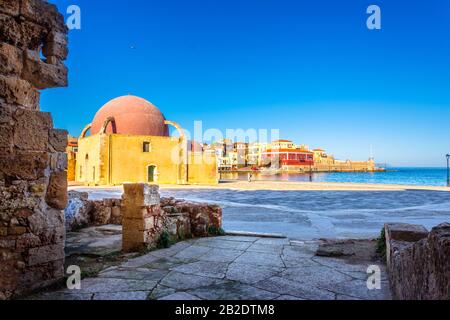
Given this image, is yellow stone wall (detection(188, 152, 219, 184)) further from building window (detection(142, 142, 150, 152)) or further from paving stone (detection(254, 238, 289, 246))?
paving stone (detection(254, 238, 289, 246))

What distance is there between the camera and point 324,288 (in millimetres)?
3412

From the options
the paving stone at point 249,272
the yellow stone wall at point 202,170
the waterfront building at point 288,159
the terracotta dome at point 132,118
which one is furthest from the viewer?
the waterfront building at point 288,159

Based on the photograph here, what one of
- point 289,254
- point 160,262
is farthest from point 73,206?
point 289,254

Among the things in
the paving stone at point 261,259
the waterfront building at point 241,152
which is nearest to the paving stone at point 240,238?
the paving stone at point 261,259

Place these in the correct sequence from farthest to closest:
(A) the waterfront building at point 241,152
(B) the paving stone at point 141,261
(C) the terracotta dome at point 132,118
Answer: (A) the waterfront building at point 241,152, (C) the terracotta dome at point 132,118, (B) the paving stone at point 141,261

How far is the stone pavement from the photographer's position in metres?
3.21

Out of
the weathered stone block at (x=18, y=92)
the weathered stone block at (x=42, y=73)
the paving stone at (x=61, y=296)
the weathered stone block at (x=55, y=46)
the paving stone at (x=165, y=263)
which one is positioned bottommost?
the paving stone at (x=165, y=263)

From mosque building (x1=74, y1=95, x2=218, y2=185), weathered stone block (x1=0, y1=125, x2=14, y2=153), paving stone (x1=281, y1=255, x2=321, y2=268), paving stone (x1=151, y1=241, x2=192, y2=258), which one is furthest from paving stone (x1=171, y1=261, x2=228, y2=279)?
mosque building (x1=74, y1=95, x2=218, y2=185)

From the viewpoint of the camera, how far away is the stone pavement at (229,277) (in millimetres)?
3213

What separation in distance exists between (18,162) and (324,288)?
3.44m

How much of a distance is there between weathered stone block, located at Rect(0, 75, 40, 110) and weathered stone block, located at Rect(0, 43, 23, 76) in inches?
3.5

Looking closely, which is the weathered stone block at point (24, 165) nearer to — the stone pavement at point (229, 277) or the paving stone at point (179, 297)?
the stone pavement at point (229, 277)

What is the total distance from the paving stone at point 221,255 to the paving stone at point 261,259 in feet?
0.39
